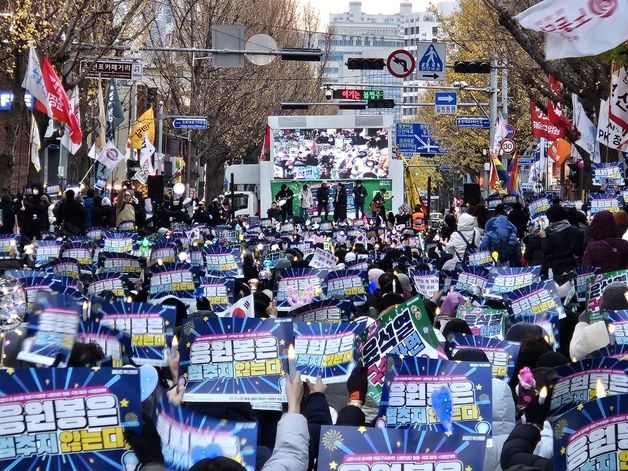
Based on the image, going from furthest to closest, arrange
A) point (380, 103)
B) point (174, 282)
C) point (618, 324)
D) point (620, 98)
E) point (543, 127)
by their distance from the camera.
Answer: point (380, 103)
point (543, 127)
point (620, 98)
point (174, 282)
point (618, 324)

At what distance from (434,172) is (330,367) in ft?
396

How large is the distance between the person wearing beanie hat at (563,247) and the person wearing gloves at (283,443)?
1338cm

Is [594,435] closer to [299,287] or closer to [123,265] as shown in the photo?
[299,287]

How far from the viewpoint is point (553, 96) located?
33.8 m

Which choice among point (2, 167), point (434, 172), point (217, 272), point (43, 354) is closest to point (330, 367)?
point (43, 354)

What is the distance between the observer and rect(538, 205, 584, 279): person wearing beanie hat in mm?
19000

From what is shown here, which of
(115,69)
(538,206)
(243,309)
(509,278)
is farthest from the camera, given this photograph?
(115,69)

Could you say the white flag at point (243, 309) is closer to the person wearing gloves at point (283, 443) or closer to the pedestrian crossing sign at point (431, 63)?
the person wearing gloves at point (283, 443)

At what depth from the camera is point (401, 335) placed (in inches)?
368

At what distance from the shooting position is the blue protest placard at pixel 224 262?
20.5 m

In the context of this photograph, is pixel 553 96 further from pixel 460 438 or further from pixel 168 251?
pixel 460 438

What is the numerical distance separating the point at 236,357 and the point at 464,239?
15.9 meters

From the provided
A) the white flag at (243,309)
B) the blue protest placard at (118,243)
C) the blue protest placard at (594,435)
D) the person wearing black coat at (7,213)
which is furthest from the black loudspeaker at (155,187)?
the blue protest placard at (594,435)

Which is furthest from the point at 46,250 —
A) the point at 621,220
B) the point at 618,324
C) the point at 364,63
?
the point at 364,63
